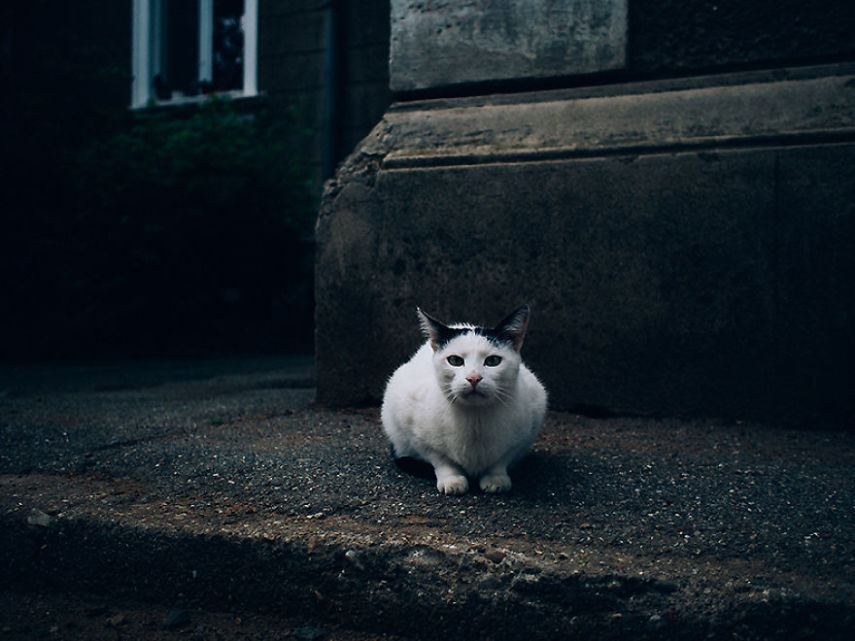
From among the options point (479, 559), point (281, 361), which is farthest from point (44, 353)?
point (479, 559)

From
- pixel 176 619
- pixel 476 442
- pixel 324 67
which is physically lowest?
pixel 176 619

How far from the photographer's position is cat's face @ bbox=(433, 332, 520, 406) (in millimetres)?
1923

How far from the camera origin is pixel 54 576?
68.2 inches

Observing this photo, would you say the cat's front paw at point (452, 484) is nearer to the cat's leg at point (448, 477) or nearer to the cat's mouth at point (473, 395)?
the cat's leg at point (448, 477)

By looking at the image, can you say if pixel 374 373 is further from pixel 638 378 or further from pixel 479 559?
pixel 479 559

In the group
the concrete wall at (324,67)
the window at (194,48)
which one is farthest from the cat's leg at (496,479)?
the window at (194,48)

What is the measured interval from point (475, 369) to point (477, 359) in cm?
4

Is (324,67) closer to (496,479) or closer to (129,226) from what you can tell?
(129,226)

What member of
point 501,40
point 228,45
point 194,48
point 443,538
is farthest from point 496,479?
point 194,48

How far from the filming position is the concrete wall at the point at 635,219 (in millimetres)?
2539

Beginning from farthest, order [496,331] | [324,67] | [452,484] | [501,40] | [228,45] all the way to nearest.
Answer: [228,45] → [324,67] → [501,40] → [496,331] → [452,484]

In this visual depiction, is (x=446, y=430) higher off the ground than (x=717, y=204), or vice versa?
(x=717, y=204)

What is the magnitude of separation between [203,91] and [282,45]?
116 centimetres

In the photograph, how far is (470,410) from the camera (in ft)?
6.57
